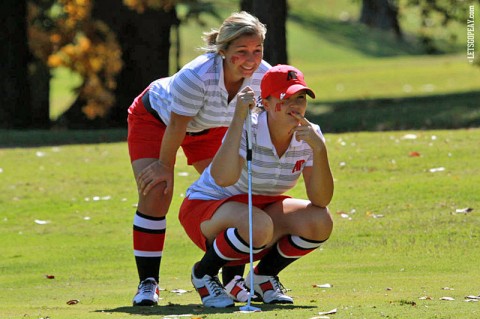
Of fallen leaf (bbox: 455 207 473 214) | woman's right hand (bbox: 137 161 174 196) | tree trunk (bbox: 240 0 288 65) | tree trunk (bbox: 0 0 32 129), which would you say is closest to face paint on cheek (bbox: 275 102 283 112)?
woman's right hand (bbox: 137 161 174 196)

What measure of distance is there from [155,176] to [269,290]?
1016 millimetres

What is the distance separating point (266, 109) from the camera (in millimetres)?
7445

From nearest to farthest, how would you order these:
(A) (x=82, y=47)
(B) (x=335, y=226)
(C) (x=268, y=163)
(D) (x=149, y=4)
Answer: (C) (x=268, y=163) → (B) (x=335, y=226) → (D) (x=149, y=4) → (A) (x=82, y=47)

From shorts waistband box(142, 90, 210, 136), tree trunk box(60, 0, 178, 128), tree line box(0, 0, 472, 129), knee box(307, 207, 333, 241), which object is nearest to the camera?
knee box(307, 207, 333, 241)

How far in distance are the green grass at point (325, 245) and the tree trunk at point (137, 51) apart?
6490mm

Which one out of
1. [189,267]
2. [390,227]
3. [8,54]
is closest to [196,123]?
[189,267]

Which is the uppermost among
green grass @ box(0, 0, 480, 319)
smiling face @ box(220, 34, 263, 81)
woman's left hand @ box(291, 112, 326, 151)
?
smiling face @ box(220, 34, 263, 81)

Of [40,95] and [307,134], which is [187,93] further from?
[40,95]

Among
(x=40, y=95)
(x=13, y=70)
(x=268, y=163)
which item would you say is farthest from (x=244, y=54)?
(x=40, y=95)

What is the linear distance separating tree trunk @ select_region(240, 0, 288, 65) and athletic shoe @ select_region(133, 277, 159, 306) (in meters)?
13.5

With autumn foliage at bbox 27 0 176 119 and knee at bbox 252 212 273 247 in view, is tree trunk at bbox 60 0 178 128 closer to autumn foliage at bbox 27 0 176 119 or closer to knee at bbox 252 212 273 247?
autumn foliage at bbox 27 0 176 119

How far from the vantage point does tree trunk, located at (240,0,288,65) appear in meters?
21.1

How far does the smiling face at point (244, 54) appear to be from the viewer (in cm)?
752

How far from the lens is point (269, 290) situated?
761cm
